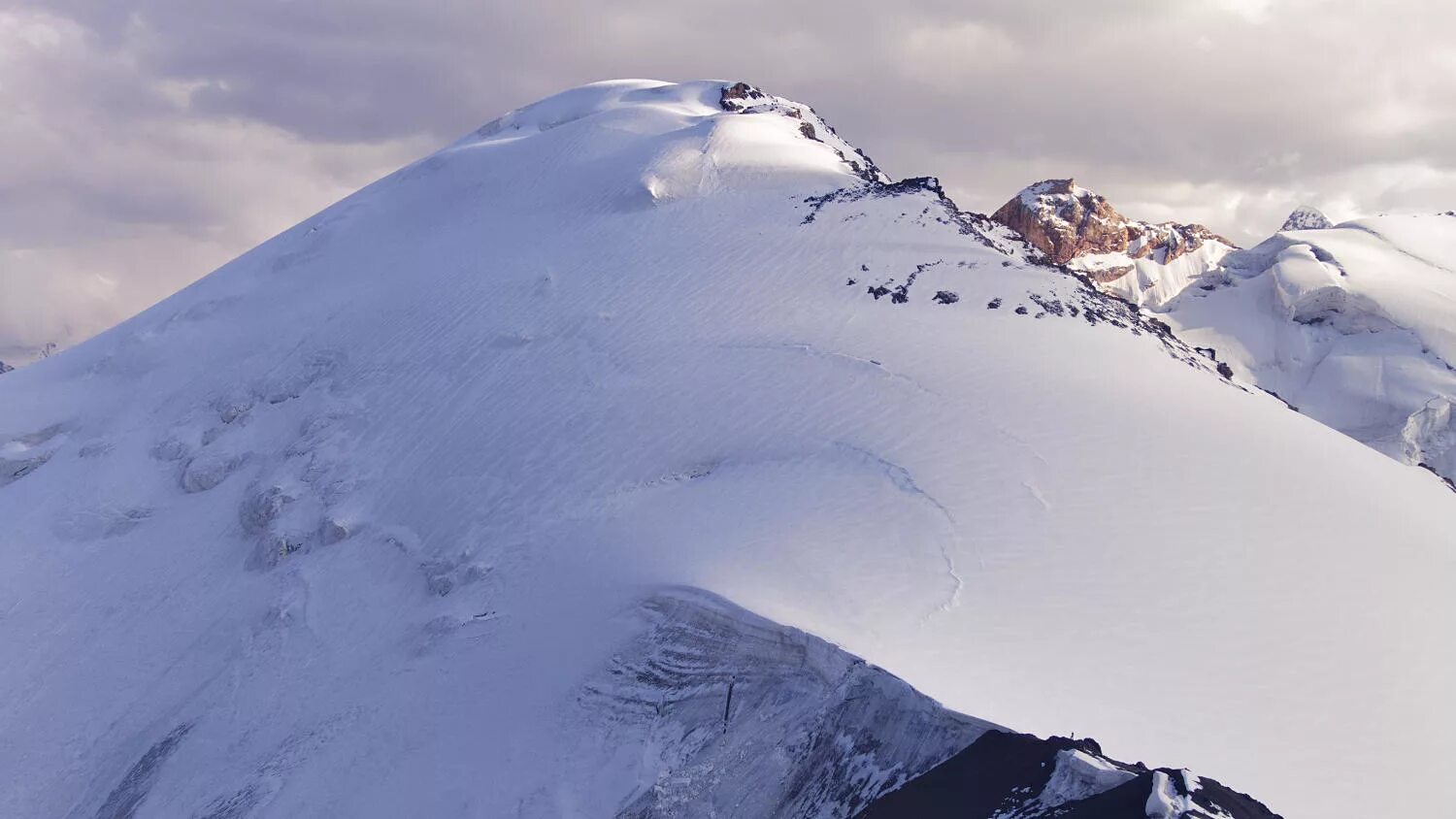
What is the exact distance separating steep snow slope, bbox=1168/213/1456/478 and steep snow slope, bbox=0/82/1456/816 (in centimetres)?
3643

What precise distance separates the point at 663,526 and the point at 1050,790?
11.1m

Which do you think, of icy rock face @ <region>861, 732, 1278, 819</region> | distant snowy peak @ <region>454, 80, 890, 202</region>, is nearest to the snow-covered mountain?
distant snowy peak @ <region>454, 80, 890, 202</region>

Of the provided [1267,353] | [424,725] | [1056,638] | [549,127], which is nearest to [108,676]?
[424,725]

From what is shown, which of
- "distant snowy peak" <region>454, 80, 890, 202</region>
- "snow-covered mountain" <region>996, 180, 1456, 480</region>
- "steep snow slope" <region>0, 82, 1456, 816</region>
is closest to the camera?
"steep snow slope" <region>0, 82, 1456, 816</region>

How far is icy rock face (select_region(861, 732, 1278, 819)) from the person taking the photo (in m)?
11.9

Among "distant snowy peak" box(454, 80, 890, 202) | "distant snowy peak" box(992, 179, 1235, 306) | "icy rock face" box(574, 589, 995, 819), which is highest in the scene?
"distant snowy peak" box(992, 179, 1235, 306)

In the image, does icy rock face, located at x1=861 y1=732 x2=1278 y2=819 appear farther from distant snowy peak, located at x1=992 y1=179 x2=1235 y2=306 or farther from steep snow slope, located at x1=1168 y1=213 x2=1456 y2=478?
distant snowy peak, located at x1=992 y1=179 x2=1235 y2=306

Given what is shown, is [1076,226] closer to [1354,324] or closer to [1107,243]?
[1107,243]

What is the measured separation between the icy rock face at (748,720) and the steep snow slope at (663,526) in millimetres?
158

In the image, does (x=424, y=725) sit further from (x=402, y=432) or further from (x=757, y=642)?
(x=402, y=432)

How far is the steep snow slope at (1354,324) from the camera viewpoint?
205 feet

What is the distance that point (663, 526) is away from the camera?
22.7 metres

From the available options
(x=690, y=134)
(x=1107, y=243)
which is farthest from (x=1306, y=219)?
(x=690, y=134)

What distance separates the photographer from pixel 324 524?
2752 cm
